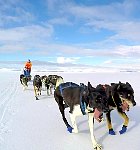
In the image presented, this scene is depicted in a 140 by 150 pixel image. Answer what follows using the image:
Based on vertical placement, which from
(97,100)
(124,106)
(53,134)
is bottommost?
(53,134)

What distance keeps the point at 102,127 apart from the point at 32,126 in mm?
1505

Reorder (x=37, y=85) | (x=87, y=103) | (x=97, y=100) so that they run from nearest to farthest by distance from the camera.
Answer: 1. (x=97, y=100)
2. (x=87, y=103)
3. (x=37, y=85)

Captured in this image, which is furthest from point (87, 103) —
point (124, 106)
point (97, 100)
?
point (124, 106)

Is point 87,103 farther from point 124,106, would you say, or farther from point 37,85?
point 37,85

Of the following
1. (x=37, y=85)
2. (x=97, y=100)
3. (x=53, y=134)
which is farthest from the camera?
(x=37, y=85)

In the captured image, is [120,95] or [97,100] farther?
[120,95]

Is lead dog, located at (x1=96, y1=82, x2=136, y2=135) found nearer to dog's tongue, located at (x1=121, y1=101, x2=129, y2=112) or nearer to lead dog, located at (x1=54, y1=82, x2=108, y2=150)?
dog's tongue, located at (x1=121, y1=101, x2=129, y2=112)

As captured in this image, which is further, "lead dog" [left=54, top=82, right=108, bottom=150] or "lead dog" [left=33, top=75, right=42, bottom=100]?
"lead dog" [left=33, top=75, right=42, bottom=100]

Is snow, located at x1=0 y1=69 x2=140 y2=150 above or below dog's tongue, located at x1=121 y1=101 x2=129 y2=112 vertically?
below

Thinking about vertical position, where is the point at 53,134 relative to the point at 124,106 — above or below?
below

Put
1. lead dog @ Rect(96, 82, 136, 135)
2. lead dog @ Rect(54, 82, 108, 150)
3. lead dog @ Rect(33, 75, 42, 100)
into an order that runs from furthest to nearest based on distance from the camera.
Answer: lead dog @ Rect(33, 75, 42, 100) → lead dog @ Rect(96, 82, 136, 135) → lead dog @ Rect(54, 82, 108, 150)

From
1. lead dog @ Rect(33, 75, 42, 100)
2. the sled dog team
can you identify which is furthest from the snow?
lead dog @ Rect(33, 75, 42, 100)

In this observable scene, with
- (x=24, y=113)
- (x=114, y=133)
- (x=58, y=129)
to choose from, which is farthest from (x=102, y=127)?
(x=24, y=113)

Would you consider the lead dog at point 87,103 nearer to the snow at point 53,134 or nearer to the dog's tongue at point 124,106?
the snow at point 53,134
